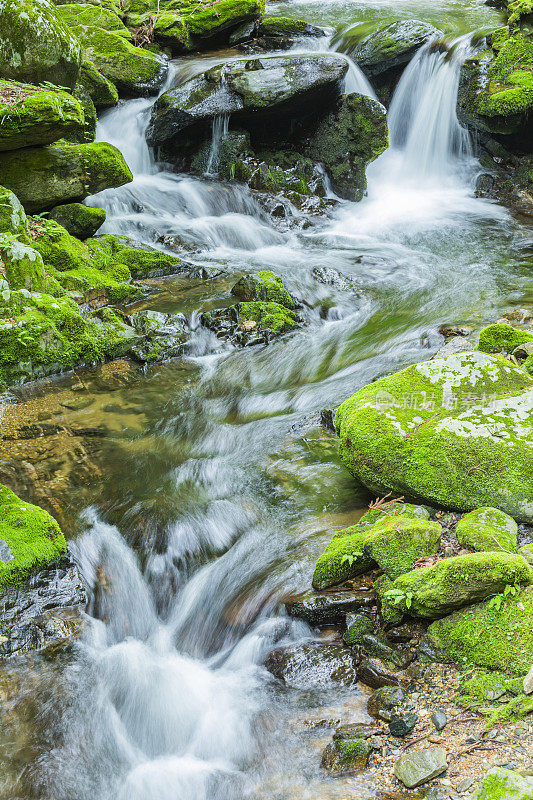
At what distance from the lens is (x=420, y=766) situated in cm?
270

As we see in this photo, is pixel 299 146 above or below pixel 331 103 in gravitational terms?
below

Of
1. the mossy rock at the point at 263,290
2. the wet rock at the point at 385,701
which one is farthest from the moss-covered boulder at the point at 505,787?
the mossy rock at the point at 263,290

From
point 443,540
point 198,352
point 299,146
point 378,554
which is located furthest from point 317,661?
point 299,146

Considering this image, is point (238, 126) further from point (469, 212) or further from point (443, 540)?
point (443, 540)

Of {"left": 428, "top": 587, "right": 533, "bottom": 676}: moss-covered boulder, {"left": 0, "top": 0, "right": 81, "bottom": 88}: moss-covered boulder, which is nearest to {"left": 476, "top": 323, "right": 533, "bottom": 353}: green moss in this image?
{"left": 428, "top": 587, "right": 533, "bottom": 676}: moss-covered boulder

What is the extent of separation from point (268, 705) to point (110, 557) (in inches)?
71.6

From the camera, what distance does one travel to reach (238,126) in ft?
47.0

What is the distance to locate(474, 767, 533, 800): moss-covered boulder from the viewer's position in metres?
2.05

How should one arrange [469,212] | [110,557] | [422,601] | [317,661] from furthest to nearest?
1. [469,212]
2. [110,557]
3. [317,661]
4. [422,601]

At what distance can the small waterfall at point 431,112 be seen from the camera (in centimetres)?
1524

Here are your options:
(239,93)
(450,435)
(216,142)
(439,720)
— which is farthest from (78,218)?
Result: (439,720)

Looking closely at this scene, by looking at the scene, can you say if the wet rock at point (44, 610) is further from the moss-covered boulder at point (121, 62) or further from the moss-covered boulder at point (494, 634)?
the moss-covered boulder at point (121, 62)

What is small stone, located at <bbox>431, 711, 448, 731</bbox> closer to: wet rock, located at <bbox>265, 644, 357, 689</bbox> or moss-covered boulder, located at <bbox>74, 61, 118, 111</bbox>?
wet rock, located at <bbox>265, 644, 357, 689</bbox>

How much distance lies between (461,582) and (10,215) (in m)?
7.57
